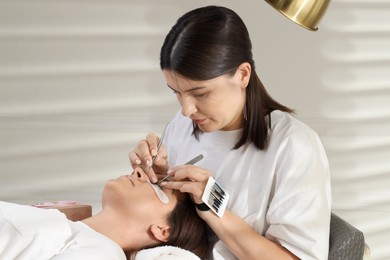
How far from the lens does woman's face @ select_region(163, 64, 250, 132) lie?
2.25m

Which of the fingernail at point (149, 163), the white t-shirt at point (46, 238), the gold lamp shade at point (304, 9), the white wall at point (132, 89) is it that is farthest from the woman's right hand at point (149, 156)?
the white wall at point (132, 89)

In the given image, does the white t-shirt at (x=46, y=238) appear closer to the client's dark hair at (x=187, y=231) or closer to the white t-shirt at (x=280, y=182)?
the client's dark hair at (x=187, y=231)

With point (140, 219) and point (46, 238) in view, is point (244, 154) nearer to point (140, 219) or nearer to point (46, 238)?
point (140, 219)

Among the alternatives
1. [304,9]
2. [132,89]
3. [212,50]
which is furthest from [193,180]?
[132,89]

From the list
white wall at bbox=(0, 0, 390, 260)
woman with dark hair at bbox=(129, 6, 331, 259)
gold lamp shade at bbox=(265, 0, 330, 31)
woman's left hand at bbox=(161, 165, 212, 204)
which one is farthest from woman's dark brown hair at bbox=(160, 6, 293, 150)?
white wall at bbox=(0, 0, 390, 260)

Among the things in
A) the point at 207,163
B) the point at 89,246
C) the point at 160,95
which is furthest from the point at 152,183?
the point at 160,95

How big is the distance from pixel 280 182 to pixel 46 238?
28.1 inches

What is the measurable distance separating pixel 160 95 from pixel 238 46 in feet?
7.65

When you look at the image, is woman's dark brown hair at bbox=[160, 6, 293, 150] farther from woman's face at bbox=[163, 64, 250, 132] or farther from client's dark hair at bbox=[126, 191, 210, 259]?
client's dark hair at bbox=[126, 191, 210, 259]

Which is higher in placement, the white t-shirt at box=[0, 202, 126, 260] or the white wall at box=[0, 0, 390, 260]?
the white t-shirt at box=[0, 202, 126, 260]

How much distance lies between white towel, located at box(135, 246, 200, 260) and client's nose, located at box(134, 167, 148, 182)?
11.1 inches

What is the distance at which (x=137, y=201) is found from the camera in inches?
93.9

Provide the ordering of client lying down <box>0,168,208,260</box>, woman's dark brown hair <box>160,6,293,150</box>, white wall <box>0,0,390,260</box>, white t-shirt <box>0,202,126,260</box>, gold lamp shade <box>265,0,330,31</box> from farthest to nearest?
white wall <box>0,0,390,260</box> < client lying down <box>0,168,208,260</box> < woman's dark brown hair <box>160,6,293,150</box> < white t-shirt <box>0,202,126,260</box> < gold lamp shade <box>265,0,330,31</box>

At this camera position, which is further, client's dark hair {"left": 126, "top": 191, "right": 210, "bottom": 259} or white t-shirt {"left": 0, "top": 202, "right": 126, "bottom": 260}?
client's dark hair {"left": 126, "top": 191, "right": 210, "bottom": 259}
